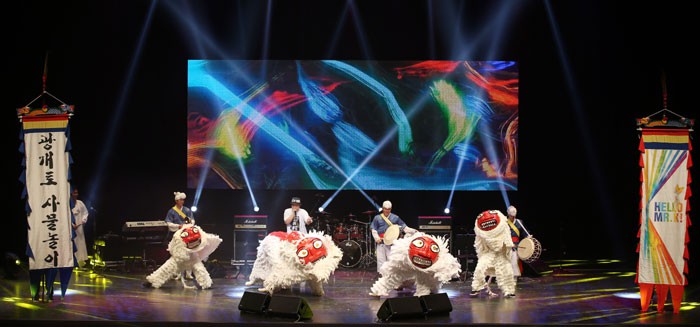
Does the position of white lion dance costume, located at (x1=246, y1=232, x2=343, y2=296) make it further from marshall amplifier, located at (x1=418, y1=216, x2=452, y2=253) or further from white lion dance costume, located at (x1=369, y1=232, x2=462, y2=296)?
Answer: marshall amplifier, located at (x1=418, y1=216, x2=452, y2=253)

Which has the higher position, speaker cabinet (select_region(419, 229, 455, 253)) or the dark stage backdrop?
the dark stage backdrop

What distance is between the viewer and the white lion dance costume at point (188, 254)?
10.2 m

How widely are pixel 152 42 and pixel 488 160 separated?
611 cm

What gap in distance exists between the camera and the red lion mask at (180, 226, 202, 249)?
1018cm

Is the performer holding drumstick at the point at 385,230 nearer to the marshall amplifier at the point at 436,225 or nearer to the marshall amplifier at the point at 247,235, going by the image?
the marshall amplifier at the point at 436,225

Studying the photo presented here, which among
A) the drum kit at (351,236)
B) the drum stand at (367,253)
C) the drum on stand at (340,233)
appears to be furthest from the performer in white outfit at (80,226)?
the drum stand at (367,253)

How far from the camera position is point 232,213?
14.0m

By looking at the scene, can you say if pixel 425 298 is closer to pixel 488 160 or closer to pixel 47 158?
pixel 47 158

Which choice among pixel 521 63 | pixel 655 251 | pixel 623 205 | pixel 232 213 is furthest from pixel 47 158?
pixel 623 205

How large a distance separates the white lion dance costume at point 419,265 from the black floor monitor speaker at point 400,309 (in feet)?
3.69

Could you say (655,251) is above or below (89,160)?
below

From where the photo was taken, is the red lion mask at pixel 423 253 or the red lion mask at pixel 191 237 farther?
the red lion mask at pixel 191 237

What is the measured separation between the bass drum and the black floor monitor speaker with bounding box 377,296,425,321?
4.99 metres

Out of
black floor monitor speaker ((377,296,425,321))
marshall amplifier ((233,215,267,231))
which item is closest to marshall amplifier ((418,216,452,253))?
marshall amplifier ((233,215,267,231))
